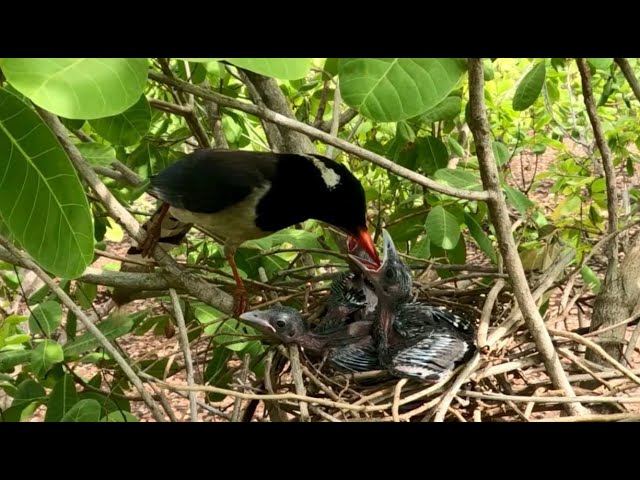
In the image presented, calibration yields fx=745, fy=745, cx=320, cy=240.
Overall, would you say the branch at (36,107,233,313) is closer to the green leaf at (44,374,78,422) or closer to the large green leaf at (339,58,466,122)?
the green leaf at (44,374,78,422)

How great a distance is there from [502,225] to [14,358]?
1471mm

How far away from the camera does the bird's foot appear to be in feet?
6.99

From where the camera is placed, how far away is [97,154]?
2.28m

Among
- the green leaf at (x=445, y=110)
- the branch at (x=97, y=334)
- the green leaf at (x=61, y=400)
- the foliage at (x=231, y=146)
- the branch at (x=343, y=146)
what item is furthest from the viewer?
the green leaf at (x=445, y=110)

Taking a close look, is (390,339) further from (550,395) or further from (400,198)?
(400,198)

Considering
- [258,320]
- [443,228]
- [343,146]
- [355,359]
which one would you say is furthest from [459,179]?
[343,146]

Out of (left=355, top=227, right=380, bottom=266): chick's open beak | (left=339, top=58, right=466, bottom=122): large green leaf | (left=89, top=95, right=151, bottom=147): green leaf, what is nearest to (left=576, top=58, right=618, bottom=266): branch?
(left=355, top=227, right=380, bottom=266): chick's open beak

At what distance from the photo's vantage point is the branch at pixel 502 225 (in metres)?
1.42

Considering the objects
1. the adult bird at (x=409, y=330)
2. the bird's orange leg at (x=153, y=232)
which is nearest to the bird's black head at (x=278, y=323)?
the adult bird at (x=409, y=330)

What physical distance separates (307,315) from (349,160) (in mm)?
1716

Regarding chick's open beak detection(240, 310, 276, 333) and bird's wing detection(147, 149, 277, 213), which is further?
bird's wing detection(147, 149, 277, 213)

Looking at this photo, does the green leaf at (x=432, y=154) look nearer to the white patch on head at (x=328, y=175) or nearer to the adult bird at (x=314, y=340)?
the white patch on head at (x=328, y=175)

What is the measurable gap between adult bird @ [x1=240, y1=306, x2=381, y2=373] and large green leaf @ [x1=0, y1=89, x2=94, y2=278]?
2.80ft

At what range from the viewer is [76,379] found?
2270mm
